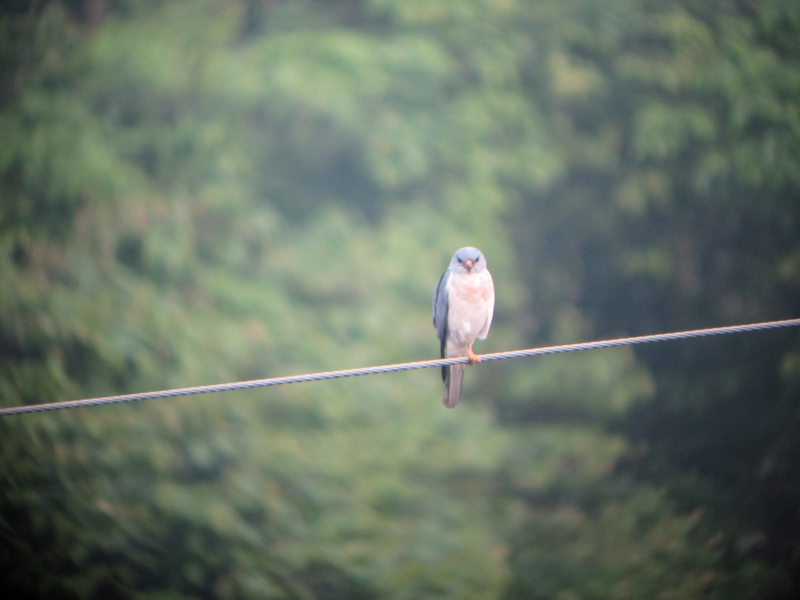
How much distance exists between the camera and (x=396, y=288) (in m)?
8.54

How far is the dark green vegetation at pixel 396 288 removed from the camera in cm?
802

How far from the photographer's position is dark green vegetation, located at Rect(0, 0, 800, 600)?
802 cm

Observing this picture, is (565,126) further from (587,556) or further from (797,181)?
(587,556)

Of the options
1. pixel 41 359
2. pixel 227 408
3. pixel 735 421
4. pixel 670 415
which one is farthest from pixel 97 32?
pixel 735 421

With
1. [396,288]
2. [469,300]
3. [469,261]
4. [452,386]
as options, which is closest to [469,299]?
[469,300]

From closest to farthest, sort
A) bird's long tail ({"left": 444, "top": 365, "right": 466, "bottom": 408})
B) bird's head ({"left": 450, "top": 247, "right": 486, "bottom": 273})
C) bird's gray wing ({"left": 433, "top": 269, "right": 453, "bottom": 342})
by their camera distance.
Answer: bird's head ({"left": 450, "top": 247, "right": 486, "bottom": 273}), bird's gray wing ({"left": 433, "top": 269, "right": 453, "bottom": 342}), bird's long tail ({"left": 444, "top": 365, "right": 466, "bottom": 408})

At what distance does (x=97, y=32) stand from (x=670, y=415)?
25.1 feet

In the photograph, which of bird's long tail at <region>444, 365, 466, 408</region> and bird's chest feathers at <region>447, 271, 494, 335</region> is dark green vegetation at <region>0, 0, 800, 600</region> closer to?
bird's long tail at <region>444, 365, 466, 408</region>

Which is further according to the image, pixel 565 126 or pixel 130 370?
pixel 565 126

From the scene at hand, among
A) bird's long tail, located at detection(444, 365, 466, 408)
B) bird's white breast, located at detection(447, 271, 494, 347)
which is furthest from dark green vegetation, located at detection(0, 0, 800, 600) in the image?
bird's white breast, located at detection(447, 271, 494, 347)

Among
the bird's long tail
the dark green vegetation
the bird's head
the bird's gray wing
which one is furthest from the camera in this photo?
the dark green vegetation

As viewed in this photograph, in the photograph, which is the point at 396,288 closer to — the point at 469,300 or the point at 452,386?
the point at 452,386

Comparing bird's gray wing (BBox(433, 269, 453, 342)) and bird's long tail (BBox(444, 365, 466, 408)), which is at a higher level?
bird's gray wing (BBox(433, 269, 453, 342))

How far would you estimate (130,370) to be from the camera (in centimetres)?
812
